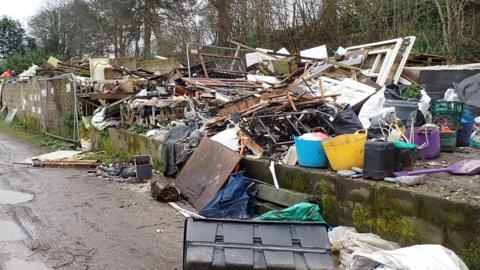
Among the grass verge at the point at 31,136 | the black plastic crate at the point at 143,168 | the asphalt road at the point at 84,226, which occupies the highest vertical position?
the black plastic crate at the point at 143,168

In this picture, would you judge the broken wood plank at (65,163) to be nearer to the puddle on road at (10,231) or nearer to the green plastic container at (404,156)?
the puddle on road at (10,231)

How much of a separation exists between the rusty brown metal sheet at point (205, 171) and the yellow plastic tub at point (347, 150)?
1827 millimetres

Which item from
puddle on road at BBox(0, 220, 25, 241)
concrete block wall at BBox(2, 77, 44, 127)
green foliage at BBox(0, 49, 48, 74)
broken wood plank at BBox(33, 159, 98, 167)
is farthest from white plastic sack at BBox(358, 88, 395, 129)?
green foliage at BBox(0, 49, 48, 74)

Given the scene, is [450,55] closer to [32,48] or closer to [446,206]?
[446,206]

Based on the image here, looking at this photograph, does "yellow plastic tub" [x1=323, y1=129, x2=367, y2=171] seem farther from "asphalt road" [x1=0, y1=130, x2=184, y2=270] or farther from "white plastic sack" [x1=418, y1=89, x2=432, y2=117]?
"white plastic sack" [x1=418, y1=89, x2=432, y2=117]

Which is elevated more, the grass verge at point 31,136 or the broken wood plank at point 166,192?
the broken wood plank at point 166,192

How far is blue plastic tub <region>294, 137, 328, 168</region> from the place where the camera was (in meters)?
5.86

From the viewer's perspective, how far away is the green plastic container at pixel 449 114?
6.58m

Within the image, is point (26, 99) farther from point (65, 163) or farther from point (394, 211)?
point (394, 211)

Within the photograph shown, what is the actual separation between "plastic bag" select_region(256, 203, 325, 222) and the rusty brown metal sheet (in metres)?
1.68

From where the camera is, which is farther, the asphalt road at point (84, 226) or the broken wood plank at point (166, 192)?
the broken wood plank at point (166, 192)

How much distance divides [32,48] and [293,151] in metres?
39.9

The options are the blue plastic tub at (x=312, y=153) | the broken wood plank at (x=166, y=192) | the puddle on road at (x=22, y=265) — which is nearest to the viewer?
the puddle on road at (x=22, y=265)

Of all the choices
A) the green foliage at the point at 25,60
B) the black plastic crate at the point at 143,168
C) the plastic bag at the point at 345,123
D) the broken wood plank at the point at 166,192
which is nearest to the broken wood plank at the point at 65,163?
the black plastic crate at the point at 143,168
